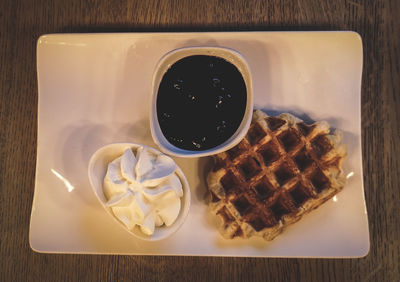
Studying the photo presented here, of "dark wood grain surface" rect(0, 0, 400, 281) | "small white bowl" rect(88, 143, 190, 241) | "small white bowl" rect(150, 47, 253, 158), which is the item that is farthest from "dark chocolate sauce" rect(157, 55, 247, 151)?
"dark wood grain surface" rect(0, 0, 400, 281)

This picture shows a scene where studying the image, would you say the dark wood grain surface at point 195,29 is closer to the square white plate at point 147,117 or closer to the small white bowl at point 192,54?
the square white plate at point 147,117

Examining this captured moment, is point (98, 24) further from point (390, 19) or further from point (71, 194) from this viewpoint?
point (390, 19)

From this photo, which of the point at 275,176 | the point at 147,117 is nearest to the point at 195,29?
the point at 147,117

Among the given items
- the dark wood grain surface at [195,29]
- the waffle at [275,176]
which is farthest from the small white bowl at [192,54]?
the dark wood grain surface at [195,29]

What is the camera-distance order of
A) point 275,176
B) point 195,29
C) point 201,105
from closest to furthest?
point 201,105
point 275,176
point 195,29

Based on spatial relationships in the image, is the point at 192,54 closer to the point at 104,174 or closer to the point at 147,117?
the point at 147,117

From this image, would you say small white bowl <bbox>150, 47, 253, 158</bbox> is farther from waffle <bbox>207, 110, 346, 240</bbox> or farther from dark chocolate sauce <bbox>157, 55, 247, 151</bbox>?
waffle <bbox>207, 110, 346, 240</bbox>
